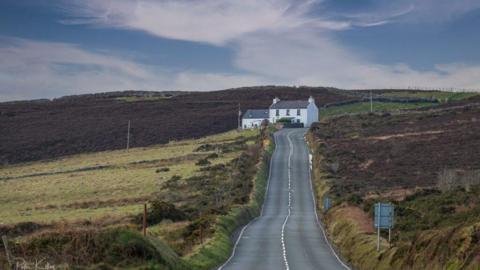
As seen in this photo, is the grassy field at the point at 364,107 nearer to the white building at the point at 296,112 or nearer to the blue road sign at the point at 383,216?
the white building at the point at 296,112

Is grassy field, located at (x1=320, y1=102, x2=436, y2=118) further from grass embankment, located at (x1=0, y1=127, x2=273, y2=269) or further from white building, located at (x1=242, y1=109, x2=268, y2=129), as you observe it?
grass embankment, located at (x1=0, y1=127, x2=273, y2=269)

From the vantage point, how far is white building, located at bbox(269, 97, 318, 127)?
6083 inches

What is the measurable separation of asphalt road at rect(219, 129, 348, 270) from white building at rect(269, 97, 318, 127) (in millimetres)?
48776

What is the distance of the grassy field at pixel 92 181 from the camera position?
66.6 m

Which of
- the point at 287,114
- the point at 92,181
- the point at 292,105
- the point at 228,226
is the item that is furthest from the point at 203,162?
the point at 292,105

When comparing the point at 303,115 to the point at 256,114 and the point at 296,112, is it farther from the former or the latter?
the point at 256,114

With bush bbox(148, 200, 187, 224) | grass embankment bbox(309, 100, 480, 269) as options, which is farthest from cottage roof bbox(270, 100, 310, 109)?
bush bbox(148, 200, 187, 224)

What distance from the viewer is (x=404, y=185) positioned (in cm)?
7075

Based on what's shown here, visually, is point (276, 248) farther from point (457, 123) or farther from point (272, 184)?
point (457, 123)

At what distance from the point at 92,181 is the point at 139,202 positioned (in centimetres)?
2035

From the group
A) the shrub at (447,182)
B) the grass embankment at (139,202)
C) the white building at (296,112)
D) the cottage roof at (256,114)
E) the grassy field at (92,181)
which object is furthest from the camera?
Answer: the cottage roof at (256,114)

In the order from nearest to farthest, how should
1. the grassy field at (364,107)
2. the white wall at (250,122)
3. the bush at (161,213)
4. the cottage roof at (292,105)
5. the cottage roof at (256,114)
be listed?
the bush at (161,213) → the cottage roof at (292,105) → the white wall at (250,122) → the cottage roof at (256,114) → the grassy field at (364,107)

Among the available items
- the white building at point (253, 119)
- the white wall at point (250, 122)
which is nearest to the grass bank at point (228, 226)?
the white wall at point (250, 122)

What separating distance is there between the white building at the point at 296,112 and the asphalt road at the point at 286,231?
48.8 meters
